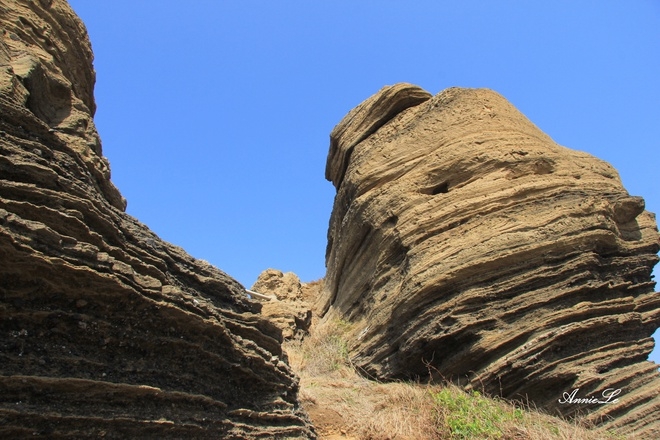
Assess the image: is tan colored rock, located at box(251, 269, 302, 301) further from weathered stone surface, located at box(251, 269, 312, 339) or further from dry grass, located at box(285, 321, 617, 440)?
dry grass, located at box(285, 321, 617, 440)

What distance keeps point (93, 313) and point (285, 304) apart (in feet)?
24.1

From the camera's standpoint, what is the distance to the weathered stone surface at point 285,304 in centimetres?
1072

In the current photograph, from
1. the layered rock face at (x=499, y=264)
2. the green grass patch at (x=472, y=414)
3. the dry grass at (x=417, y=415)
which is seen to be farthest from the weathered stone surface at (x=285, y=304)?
the green grass patch at (x=472, y=414)

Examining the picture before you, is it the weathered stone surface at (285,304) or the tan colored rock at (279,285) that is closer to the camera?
the weathered stone surface at (285,304)

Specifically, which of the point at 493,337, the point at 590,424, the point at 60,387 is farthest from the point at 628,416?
the point at 60,387

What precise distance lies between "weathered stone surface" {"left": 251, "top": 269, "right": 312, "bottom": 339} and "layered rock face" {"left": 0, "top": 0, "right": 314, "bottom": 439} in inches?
133

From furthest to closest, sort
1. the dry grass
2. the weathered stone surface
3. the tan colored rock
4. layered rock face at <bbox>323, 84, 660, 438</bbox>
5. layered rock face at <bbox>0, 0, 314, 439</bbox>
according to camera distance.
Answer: the tan colored rock, the weathered stone surface, layered rock face at <bbox>323, 84, 660, 438</bbox>, the dry grass, layered rock face at <bbox>0, 0, 314, 439</bbox>

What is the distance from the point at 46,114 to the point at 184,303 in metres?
2.62

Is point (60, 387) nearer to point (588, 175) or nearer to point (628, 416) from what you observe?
point (628, 416)

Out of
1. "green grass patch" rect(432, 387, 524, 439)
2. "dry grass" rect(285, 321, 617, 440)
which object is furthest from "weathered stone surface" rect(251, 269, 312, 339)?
"green grass patch" rect(432, 387, 524, 439)

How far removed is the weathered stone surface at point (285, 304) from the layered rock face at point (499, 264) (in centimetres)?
103

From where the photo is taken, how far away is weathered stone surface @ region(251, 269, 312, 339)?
422 inches

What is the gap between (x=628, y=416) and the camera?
652cm

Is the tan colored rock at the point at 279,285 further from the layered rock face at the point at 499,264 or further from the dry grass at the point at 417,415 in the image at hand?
the dry grass at the point at 417,415
